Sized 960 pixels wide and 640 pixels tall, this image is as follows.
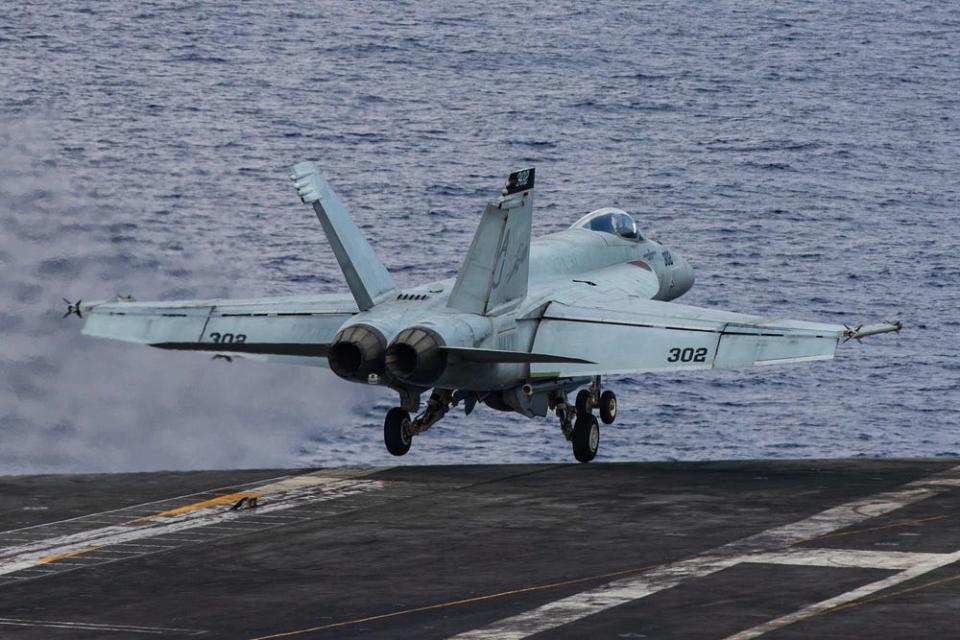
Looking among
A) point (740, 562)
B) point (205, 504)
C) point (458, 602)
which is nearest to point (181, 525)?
point (205, 504)

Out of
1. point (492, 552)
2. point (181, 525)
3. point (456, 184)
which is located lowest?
point (492, 552)

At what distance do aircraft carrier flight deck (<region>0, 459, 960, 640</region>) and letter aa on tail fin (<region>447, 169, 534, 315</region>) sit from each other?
453 cm

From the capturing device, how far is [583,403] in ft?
143

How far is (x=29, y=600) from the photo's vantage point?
30.9m

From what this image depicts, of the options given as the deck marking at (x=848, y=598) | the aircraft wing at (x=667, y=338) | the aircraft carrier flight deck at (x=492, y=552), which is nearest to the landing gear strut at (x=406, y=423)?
the aircraft carrier flight deck at (x=492, y=552)

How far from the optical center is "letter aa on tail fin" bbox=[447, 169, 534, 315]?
39.7 m

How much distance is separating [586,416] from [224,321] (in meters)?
9.23

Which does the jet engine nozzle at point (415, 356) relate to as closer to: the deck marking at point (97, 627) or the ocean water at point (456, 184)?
the deck marking at point (97, 627)

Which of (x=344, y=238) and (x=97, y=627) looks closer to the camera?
(x=97, y=627)

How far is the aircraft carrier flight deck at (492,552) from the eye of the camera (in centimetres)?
2795

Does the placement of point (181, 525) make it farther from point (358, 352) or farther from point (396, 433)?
point (396, 433)

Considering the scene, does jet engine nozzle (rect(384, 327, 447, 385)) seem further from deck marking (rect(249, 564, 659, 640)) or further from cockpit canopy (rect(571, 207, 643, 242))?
cockpit canopy (rect(571, 207, 643, 242))

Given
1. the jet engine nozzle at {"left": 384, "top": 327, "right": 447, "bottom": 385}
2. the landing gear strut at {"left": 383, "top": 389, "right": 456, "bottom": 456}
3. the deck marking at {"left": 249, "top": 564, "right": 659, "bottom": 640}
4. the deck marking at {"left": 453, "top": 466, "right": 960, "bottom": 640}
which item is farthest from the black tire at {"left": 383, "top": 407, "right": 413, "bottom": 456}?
the deck marking at {"left": 249, "top": 564, "right": 659, "bottom": 640}

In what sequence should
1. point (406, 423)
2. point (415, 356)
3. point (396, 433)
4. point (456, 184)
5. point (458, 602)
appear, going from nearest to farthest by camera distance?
point (458, 602) → point (415, 356) → point (396, 433) → point (406, 423) → point (456, 184)
